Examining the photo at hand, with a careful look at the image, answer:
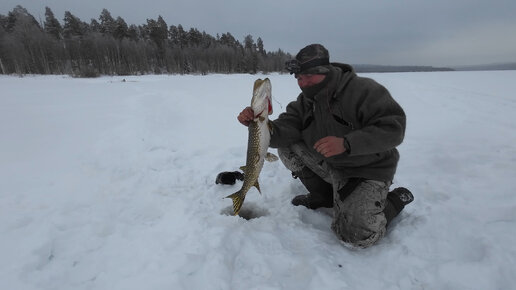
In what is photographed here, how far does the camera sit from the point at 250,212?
3.34m

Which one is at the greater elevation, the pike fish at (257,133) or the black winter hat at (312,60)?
the black winter hat at (312,60)

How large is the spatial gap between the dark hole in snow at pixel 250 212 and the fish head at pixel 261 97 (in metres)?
1.35

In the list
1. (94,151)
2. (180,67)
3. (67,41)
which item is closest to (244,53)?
(180,67)

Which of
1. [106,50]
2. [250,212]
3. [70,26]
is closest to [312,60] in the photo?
[250,212]

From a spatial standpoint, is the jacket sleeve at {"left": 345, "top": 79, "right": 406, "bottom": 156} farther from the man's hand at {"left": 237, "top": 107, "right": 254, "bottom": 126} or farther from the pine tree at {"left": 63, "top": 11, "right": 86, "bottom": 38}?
the pine tree at {"left": 63, "top": 11, "right": 86, "bottom": 38}

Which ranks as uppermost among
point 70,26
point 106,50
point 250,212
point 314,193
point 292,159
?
point 70,26

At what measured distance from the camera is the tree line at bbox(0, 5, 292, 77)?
40406mm

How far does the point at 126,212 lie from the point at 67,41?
2169 inches

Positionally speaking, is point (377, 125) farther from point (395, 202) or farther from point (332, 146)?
point (395, 202)

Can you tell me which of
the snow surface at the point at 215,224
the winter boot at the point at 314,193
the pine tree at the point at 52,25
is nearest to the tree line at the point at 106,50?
the pine tree at the point at 52,25

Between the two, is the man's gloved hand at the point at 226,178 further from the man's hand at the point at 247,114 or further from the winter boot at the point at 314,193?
the man's hand at the point at 247,114

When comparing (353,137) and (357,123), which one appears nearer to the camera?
(353,137)

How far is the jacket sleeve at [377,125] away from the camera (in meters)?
2.31

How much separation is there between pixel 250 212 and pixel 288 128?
3.66 ft
